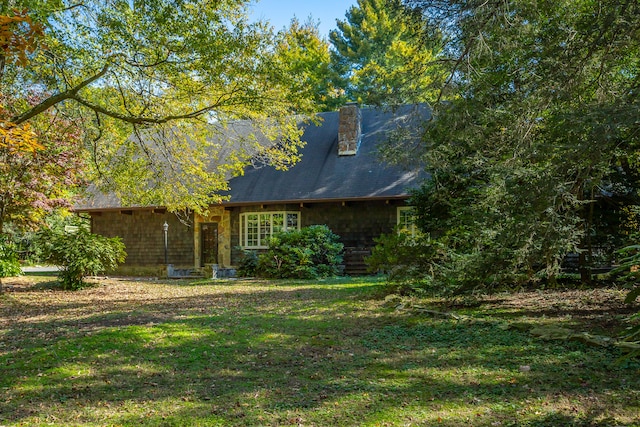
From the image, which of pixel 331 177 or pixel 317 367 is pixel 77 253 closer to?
pixel 331 177

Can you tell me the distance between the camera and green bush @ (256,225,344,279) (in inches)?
639

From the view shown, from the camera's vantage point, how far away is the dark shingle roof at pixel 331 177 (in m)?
17.5

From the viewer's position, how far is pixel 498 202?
6.86 meters

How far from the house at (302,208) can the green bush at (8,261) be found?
432 cm

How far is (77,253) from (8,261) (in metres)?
5.57

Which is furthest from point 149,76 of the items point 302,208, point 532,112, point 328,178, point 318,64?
point 318,64

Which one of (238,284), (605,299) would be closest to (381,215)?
(238,284)

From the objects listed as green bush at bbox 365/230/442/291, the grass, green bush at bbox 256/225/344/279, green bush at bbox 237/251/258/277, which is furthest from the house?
the grass

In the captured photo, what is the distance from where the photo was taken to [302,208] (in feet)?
61.9

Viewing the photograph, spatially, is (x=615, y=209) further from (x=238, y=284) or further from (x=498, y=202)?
(x=238, y=284)

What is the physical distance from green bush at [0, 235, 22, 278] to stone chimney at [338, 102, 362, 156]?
11.7 meters

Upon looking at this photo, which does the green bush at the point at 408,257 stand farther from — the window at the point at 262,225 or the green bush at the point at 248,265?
the window at the point at 262,225

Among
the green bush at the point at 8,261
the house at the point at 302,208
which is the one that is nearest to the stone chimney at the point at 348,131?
the house at the point at 302,208

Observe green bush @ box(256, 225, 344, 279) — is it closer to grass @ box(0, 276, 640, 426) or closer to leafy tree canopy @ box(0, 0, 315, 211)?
leafy tree canopy @ box(0, 0, 315, 211)
